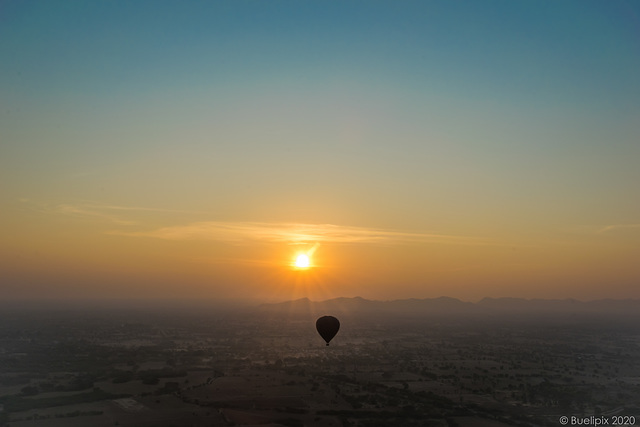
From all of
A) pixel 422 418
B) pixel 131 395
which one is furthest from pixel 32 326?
pixel 422 418

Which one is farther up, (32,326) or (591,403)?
(32,326)

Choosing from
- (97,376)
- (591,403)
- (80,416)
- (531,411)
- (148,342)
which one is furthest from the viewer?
(148,342)

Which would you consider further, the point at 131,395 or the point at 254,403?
the point at 131,395

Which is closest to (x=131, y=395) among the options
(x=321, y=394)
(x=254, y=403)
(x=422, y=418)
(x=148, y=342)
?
(x=254, y=403)

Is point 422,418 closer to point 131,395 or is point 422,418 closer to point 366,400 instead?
point 366,400

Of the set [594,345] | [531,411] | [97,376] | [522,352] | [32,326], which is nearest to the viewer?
[531,411]

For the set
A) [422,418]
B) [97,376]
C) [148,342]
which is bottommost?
[422,418]

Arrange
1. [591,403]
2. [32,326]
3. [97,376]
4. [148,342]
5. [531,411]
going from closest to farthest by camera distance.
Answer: [531,411] → [591,403] → [97,376] → [148,342] → [32,326]

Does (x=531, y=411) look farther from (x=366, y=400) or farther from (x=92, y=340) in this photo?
(x=92, y=340)

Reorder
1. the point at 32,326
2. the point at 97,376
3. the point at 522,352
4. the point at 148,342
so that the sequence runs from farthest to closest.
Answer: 1. the point at 32,326
2. the point at 148,342
3. the point at 522,352
4. the point at 97,376

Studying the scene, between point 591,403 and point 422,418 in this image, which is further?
point 591,403
